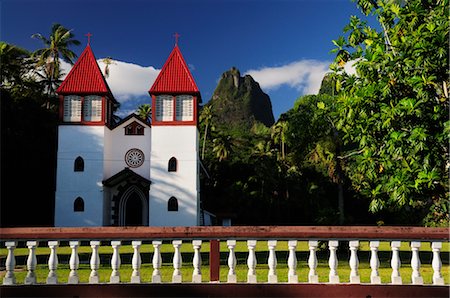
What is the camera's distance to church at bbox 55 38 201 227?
1051 inches

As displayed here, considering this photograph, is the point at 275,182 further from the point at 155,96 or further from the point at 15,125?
the point at 15,125

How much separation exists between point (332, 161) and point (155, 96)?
497 inches

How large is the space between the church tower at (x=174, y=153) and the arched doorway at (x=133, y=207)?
1.15m

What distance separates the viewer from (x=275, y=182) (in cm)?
3650

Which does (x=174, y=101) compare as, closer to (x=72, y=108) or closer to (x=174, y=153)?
(x=174, y=153)

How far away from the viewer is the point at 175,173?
27047mm

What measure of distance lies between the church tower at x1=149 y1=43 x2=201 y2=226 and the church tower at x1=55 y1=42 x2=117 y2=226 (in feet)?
10.8

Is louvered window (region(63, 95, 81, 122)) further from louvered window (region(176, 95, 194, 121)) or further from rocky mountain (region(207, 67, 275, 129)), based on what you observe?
rocky mountain (region(207, 67, 275, 129))

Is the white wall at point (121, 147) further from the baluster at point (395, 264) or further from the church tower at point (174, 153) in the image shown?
the baluster at point (395, 264)

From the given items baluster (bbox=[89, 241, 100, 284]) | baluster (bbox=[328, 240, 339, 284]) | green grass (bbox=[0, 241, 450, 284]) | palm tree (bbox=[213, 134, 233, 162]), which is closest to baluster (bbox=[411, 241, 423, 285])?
green grass (bbox=[0, 241, 450, 284])

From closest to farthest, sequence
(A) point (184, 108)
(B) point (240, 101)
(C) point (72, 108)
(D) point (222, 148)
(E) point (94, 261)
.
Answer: (E) point (94, 261), (A) point (184, 108), (C) point (72, 108), (D) point (222, 148), (B) point (240, 101)

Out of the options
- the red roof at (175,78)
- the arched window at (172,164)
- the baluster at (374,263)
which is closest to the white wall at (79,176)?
the arched window at (172,164)

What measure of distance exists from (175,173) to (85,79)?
835 centimetres

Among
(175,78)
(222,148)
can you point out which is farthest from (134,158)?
(222,148)
